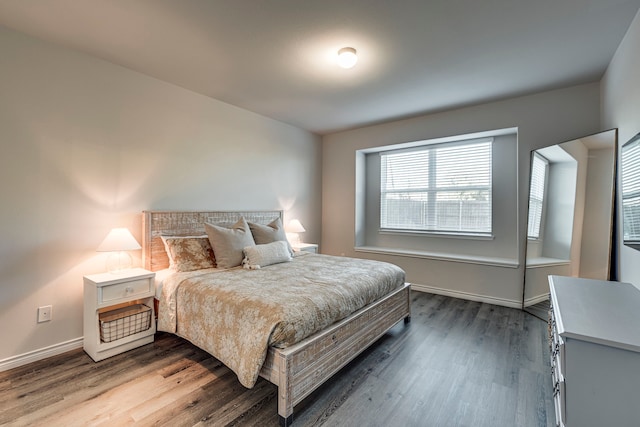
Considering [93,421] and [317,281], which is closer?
[93,421]

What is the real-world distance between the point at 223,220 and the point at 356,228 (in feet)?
7.68

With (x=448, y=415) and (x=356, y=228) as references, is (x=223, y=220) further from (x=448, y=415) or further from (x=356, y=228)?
(x=448, y=415)

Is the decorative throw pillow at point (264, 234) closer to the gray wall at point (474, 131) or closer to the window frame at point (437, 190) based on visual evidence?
the gray wall at point (474, 131)

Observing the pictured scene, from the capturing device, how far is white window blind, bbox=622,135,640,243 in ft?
6.07

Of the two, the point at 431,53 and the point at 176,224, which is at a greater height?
the point at 431,53

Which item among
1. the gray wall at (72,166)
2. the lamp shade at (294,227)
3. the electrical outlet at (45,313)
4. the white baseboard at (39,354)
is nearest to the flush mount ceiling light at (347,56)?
the gray wall at (72,166)

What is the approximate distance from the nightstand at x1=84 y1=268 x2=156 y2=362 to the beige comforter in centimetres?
14

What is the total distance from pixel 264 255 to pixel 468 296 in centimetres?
288

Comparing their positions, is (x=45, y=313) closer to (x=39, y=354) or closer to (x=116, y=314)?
(x=39, y=354)

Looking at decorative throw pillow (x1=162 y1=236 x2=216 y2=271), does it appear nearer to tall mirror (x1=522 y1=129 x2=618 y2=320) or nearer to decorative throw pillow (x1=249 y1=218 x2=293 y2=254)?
decorative throw pillow (x1=249 y1=218 x2=293 y2=254)

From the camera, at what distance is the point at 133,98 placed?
2840 millimetres

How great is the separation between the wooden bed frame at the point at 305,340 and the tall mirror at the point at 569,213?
152 centimetres

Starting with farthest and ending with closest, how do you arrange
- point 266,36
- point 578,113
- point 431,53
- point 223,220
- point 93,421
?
point 223,220 < point 578,113 < point 431,53 < point 266,36 < point 93,421

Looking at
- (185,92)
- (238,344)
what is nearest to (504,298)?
(238,344)
